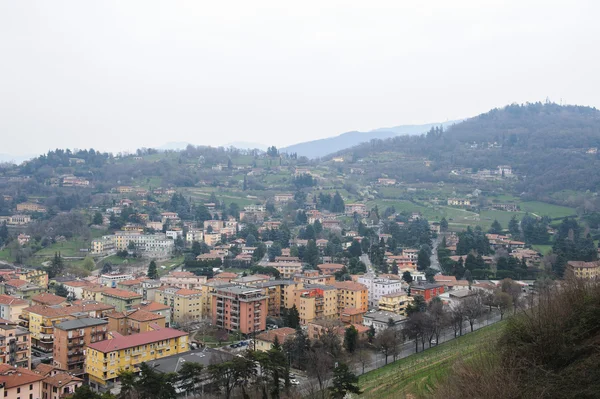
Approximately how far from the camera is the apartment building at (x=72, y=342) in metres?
16.0

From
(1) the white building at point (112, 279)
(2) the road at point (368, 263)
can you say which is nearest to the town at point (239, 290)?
(1) the white building at point (112, 279)

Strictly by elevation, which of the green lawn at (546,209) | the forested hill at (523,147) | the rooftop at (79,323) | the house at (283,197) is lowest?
the rooftop at (79,323)

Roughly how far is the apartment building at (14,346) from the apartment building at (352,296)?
37.5 feet

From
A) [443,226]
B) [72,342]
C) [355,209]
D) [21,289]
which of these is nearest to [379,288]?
[72,342]

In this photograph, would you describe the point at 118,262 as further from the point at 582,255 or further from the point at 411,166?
the point at 411,166

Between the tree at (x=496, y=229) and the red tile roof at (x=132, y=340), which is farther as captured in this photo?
the tree at (x=496, y=229)

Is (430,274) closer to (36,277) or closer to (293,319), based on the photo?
(293,319)

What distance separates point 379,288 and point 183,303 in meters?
8.45

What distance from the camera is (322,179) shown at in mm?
60250

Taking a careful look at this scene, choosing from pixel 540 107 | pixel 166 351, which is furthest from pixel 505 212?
pixel 540 107

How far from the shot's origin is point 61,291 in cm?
2373

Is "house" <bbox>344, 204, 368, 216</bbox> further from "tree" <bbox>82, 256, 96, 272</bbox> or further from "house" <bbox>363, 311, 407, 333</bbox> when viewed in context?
"house" <bbox>363, 311, 407, 333</bbox>

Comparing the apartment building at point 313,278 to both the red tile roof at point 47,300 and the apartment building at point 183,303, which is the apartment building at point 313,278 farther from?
the red tile roof at point 47,300

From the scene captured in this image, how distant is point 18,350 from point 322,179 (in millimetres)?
46556
